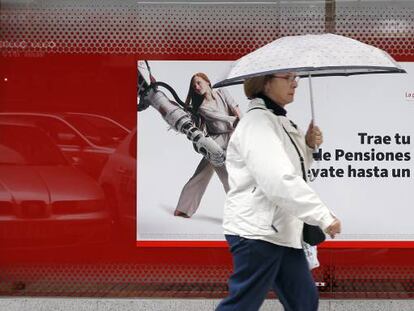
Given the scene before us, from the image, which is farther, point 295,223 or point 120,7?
point 120,7

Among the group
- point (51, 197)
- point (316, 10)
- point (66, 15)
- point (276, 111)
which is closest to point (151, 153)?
point (51, 197)

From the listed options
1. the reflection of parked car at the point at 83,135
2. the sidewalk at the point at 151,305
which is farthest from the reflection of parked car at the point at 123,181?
the sidewalk at the point at 151,305

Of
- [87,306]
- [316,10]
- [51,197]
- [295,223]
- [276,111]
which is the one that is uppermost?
[316,10]

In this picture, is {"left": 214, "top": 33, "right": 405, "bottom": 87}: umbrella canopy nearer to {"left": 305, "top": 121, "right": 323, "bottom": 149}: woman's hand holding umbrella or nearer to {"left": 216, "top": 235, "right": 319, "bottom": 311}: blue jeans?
{"left": 305, "top": 121, "right": 323, "bottom": 149}: woman's hand holding umbrella

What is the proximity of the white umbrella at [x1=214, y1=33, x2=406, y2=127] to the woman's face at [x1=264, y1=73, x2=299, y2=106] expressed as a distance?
0.34ft

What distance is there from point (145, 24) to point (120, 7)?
237mm

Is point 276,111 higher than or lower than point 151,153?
higher

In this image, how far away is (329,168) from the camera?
231 inches

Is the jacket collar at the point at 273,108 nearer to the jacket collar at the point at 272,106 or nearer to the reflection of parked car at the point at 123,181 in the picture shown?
the jacket collar at the point at 272,106

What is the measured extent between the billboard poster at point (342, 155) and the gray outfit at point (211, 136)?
0.14 ft

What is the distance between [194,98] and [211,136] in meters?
0.32

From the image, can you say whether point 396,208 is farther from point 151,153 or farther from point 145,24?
point 145,24

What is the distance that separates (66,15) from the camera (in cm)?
600

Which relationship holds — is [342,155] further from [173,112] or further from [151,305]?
[151,305]
